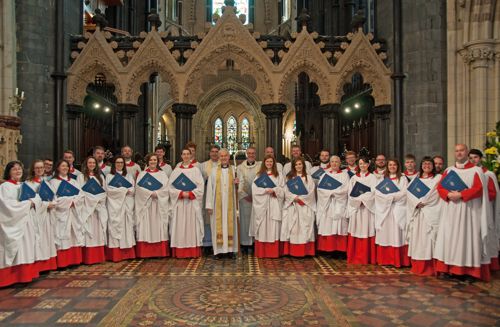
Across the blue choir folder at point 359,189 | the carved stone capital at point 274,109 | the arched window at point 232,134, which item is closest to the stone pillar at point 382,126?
the carved stone capital at point 274,109

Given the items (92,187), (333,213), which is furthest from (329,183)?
(92,187)

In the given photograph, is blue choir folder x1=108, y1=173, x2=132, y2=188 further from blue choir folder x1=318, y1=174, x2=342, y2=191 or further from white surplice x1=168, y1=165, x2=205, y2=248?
blue choir folder x1=318, y1=174, x2=342, y2=191

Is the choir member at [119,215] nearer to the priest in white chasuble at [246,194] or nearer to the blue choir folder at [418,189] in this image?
the priest in white chasuble at [246,194]

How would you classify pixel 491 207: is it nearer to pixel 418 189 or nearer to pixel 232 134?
pixel 418 189

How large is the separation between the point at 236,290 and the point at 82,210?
3.08 m

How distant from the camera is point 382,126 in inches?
419

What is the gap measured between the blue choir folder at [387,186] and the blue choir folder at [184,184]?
10.3 feet

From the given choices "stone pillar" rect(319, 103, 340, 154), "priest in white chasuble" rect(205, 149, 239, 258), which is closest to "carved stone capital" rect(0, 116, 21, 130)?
"priest in white chasuble" rect(205, 149, 239, 258)

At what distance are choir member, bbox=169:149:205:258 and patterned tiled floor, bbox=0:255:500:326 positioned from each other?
23.7 inches

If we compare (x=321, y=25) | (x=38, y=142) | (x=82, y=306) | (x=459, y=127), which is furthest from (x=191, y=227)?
(x=321, y=25)

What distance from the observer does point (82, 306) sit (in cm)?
496

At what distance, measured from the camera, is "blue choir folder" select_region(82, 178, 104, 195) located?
716cm

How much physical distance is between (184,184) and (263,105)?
3.68m

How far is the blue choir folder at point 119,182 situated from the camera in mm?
7410
